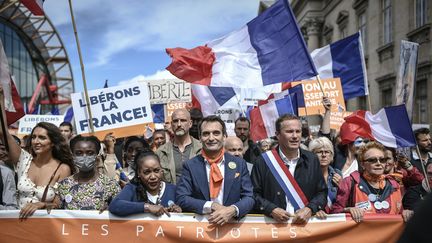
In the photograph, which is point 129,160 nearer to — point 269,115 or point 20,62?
point 269,115

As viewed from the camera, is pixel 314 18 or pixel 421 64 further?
pixel 314 18

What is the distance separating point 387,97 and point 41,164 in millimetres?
18195

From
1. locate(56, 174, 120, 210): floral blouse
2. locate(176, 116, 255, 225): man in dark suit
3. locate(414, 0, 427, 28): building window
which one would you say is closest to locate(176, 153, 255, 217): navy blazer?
locate(176, 116, 255, 225): man in dark suit

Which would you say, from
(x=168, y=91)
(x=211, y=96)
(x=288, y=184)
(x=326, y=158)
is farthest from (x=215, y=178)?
(x=168, y=91)

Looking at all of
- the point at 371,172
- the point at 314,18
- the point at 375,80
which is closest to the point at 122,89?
the point at 371,172

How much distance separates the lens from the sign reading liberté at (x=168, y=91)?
10562 millimetres

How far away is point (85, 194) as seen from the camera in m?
3.80

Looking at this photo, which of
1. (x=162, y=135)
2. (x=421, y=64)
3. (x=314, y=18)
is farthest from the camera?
(x=314, y=18)

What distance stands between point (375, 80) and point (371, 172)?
17.9 metres

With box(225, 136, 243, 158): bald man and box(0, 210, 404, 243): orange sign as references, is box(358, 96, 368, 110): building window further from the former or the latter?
box(0, 210, 404, 243): orange sign

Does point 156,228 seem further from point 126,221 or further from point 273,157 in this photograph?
point 273,157

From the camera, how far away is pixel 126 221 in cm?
367

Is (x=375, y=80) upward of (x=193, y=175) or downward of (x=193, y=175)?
upward

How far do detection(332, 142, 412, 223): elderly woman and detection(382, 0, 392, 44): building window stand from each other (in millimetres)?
16898
